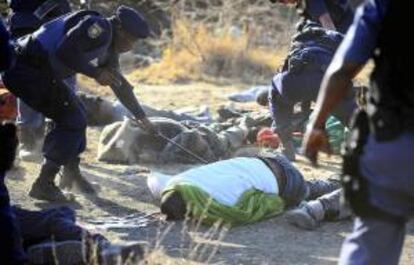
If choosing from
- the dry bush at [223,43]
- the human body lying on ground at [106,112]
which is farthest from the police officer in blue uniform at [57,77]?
the dry bush at [223,43]

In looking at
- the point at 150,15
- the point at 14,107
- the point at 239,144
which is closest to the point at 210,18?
the point at 150,15

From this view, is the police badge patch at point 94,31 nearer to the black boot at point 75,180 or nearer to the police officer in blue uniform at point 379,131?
the black boot at point 75,180

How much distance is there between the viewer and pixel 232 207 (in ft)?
19.4

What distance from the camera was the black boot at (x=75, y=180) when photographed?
6957 mm

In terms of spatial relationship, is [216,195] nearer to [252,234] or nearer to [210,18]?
[252,234]

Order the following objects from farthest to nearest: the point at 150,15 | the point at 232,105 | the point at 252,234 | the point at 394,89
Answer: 1. the point at 150,15
2. the point at 232,105
3. the point at 252,234
4. the point at 394,89

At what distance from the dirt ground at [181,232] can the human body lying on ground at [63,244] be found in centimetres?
24

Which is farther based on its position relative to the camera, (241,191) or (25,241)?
(241,191)

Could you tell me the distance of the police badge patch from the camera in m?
6.36

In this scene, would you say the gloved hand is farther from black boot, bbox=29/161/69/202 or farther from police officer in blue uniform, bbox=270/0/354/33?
police officer in blue uniform, bbox=270/0/354/33

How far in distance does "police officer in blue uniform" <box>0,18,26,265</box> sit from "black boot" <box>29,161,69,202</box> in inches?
92.2

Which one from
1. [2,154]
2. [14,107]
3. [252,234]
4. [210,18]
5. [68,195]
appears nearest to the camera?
[2,154]

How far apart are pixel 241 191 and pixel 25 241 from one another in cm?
165

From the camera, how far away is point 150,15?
1688cm
